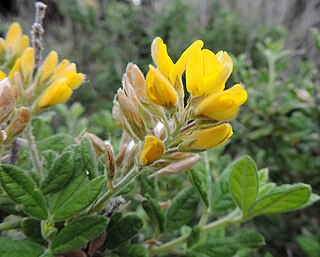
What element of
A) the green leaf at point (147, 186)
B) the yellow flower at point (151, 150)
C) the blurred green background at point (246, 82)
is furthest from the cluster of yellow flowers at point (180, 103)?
the blurred green background at point (246, 82)

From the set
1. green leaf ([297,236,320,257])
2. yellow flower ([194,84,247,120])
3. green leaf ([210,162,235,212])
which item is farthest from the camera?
green leaf ([297,236,320,257])

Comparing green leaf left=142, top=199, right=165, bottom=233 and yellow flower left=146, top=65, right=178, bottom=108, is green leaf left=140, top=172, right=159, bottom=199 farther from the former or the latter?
yellow flower left=146, top=65, right=178, bottom=108

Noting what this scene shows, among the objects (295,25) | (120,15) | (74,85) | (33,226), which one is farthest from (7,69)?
(295,25)

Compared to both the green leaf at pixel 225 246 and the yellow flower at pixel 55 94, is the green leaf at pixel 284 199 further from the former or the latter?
the yellow flower at pixel 55 94

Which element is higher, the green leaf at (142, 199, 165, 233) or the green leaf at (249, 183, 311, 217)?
the green leaf at (142, 199, 165, 233)

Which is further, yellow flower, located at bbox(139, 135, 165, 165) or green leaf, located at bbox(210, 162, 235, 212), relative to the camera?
green leaf, located at bbox(210, 162, 235, 212)

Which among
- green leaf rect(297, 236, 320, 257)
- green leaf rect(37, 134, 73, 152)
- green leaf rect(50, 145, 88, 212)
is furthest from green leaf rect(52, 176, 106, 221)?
green leaf rect(297, 236, 320, 257)

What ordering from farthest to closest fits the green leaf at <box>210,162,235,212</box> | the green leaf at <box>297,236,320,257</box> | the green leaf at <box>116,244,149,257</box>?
the green leaf at <box>297,236,320,257</box>
the green leaf at <box>210,162,235,212</box>
the green leaf at <box>116,244,149,257</box>

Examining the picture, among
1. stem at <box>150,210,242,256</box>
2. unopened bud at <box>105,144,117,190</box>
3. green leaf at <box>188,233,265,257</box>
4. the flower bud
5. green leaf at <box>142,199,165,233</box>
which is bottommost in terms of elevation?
green leaf at <box>188,233,265,257</box>
